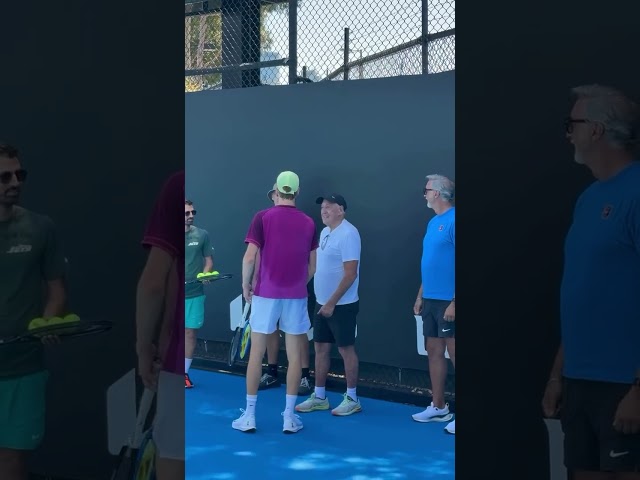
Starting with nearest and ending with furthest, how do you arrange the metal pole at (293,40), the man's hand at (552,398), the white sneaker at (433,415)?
the man's hand at (552,398)
the white sneaker at (433,415)
the metal pole at (293,40)

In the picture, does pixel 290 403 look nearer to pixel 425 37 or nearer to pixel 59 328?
pixel 425 37

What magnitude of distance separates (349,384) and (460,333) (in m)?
3.50

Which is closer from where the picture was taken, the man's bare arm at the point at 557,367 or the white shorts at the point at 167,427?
the man's bare arm at the point at 557,367

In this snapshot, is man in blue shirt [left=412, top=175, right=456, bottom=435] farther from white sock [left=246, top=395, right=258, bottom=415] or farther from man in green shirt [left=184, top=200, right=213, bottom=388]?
man in green shirt [left=184, top=200, right=213, bottom=388]

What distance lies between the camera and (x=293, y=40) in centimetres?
639

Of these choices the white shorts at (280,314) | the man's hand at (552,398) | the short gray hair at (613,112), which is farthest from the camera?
the white shorts at (280,314)

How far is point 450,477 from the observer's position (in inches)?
170

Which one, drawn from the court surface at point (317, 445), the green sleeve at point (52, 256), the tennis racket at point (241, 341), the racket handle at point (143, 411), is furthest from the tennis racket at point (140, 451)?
the tennis racket at point (241, 341)

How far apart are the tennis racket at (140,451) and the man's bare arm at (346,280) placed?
3.12 m

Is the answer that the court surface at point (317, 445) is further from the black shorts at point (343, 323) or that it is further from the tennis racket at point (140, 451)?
the tennis racket at point (140, 451)

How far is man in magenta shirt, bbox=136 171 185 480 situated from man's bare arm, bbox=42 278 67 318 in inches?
8.0

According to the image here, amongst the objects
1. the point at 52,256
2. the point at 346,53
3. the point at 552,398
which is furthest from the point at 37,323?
the point at 346,53

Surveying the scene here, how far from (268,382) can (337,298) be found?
1.15m

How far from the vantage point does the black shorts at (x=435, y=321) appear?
509 centimetres
